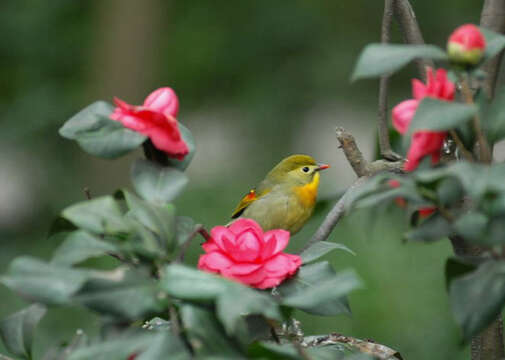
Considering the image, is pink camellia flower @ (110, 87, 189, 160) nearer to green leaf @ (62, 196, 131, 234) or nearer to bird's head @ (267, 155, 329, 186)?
green leaf @ (62, 196, 131, 234)

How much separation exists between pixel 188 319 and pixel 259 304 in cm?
6

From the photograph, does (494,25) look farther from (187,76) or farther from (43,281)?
(187,76)

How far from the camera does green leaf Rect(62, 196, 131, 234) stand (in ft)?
2.19

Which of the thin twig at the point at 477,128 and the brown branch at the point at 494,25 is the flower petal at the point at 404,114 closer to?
the thin twig at the point at 477,128

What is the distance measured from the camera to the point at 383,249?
2879mm

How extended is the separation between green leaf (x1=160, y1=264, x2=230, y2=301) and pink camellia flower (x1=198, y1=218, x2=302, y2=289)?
205 mm

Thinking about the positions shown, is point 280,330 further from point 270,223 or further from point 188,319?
point 270,223

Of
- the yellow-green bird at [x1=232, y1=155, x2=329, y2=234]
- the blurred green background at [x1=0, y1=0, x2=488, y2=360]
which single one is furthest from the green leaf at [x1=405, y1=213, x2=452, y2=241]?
the blurred green background at [x1=0, y1=0, x2=488, y2=360]

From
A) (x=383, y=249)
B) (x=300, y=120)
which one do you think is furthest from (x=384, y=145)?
(x=300, y=120)

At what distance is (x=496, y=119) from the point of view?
719 mm

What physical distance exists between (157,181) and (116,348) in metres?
0.21

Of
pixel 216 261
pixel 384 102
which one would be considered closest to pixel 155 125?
pixel 216 261

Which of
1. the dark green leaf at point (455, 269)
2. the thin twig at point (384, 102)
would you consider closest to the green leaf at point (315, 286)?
the dark green leaf at point (455, 269)

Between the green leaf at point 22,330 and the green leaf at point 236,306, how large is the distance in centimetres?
25
